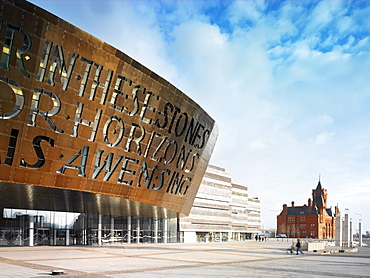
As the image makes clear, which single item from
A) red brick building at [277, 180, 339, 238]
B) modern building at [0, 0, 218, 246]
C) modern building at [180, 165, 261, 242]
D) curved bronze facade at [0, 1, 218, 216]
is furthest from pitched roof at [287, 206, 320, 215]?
curved bronze facade at [0, 1, 218, 216]

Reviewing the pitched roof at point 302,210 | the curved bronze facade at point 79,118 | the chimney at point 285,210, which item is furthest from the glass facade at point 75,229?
the chimney at point 285,210

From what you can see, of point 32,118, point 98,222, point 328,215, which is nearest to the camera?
point 32,118

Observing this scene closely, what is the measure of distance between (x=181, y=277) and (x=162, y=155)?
59.0 feet

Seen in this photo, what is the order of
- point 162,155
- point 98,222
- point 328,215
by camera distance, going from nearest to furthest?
point 162,155 → point 98,222 → point 328,215

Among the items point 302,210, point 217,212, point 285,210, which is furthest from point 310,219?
point 217,212

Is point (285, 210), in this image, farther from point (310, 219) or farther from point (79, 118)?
point (79, 118)

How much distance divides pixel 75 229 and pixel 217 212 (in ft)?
110

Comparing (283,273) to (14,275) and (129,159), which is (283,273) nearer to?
(14,275)

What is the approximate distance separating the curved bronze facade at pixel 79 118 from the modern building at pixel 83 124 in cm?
6

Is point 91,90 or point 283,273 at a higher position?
point 91,90

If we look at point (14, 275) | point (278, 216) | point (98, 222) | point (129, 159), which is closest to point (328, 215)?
point (278, 216)

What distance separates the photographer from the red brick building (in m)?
156

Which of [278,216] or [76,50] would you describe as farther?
[278,216]

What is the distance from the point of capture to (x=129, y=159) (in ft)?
105
